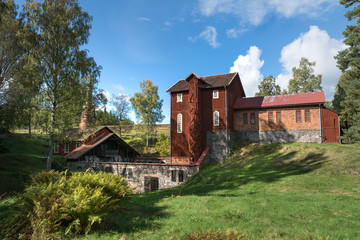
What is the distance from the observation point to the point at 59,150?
39.2 metres

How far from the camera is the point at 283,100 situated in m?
29.1

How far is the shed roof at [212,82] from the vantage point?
29.4 metres

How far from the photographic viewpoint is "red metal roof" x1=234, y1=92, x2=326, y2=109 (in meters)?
26.9

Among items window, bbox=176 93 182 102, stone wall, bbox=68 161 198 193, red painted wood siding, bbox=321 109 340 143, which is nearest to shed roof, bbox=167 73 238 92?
window, bbox=176 93 182 102

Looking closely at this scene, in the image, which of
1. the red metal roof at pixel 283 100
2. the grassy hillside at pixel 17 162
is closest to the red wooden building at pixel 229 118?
the red metal roof at pixel 283 100

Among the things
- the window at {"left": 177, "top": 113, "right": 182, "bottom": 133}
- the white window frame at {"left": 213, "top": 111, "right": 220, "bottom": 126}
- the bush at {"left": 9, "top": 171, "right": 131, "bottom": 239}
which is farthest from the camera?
the window at {"left": 177, "top": 113, "right": 182, "bottom": 133}

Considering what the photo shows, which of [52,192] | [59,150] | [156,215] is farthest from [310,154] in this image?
[59,150]

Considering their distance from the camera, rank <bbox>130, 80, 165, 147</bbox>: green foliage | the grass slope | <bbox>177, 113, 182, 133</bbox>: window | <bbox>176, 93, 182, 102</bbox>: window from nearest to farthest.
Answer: the grass slope → <bbox>177, 113, 182, 133</bbox>: window → <bbox>176, 93, 182, 102</bbox>: window → <bbox>130, 80, 165, 147</bbox>: green foliage

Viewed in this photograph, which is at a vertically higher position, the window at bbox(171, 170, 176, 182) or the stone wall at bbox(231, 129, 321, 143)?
the stone wall at bbox(231, 129, 321, 143)

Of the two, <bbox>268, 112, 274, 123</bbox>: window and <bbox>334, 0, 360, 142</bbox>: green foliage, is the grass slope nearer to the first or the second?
<bbox>334, 0, 360, 142</bbox>: green foliage

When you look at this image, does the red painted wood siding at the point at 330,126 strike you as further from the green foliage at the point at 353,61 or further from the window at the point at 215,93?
the window at the point at 215,93

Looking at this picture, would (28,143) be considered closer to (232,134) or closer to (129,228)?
(232,134)

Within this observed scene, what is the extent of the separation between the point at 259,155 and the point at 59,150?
3559 centimetres

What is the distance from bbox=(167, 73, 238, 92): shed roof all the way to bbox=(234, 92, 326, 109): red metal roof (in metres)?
4.17
